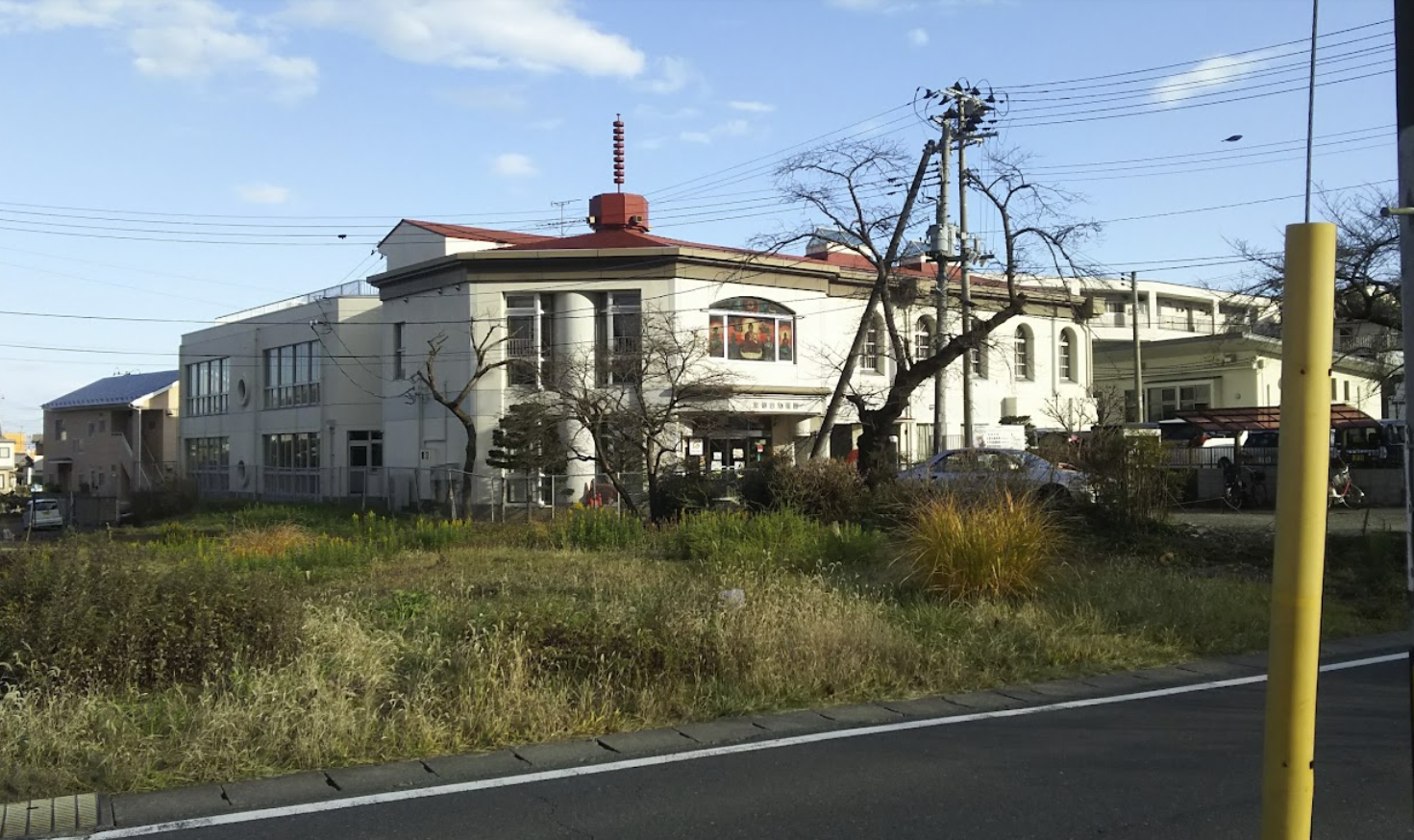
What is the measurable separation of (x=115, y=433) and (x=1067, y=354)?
50613 millimetres

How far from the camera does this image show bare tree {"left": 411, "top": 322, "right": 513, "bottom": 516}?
115 ft

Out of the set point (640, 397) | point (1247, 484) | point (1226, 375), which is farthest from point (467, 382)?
point (1226, 375)

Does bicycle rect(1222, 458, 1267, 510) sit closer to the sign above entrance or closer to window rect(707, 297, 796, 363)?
the sign above entrance

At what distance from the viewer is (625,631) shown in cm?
848

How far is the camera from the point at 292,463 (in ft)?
156

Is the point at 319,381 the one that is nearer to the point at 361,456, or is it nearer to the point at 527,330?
the point at 361,456

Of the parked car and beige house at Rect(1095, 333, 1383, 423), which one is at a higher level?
beige house at Rect(1095, 333, 1383, 423)

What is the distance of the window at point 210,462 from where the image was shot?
170 feet

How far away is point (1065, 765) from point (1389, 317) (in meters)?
13.3

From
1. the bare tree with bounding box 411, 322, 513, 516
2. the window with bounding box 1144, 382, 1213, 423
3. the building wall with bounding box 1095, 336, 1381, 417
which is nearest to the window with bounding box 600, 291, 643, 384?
the bare tree with bounding box 411, 322, 513, 516

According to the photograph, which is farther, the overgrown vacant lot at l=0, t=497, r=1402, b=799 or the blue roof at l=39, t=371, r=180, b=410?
the blue roof at l=39, t=371, r=180, b=410

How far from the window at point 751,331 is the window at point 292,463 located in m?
17.3

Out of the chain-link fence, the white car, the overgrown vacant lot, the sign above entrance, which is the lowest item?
the chain-link fence

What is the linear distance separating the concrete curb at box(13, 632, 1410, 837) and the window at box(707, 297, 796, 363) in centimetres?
2832
